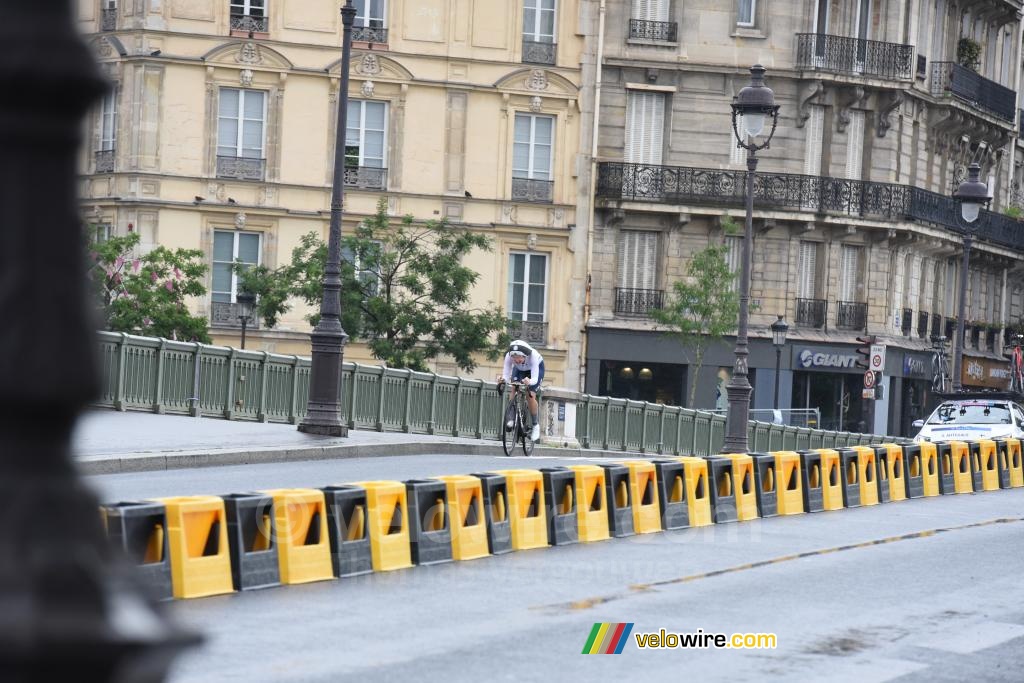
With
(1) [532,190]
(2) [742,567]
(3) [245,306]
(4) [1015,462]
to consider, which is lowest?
(4) [1015,462]

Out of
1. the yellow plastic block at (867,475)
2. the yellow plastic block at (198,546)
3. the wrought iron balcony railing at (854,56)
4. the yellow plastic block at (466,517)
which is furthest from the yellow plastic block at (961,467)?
the wrought iron balcony railing at (854,56)

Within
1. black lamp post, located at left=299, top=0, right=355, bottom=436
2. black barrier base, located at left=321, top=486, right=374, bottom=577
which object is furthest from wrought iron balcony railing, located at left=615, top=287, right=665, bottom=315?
black barrier base, located at left=321, top=486, right=374, bottom=577

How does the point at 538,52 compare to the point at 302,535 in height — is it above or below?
above

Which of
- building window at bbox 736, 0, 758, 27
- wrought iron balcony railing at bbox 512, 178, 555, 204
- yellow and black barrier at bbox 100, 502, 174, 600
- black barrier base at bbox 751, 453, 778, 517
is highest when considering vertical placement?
building window at bbox 736, 0, 758, 27

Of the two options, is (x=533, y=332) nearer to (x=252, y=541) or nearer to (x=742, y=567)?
(x=742, y=567)

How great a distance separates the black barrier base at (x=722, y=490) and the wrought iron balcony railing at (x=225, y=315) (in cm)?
2985

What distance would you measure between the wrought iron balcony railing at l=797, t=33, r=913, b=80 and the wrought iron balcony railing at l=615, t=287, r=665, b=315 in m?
7.31

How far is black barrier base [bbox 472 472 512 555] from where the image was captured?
14.2m

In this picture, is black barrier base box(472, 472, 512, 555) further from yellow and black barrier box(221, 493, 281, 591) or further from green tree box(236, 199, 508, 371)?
green tree box(236, 199, 508, 371)

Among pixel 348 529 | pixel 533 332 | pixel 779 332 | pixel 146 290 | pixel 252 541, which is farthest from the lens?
pixel 779 332

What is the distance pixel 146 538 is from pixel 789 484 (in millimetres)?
10927

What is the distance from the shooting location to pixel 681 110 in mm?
51938

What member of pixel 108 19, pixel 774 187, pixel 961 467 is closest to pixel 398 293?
pixel 108 19

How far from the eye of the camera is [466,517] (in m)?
14.0
